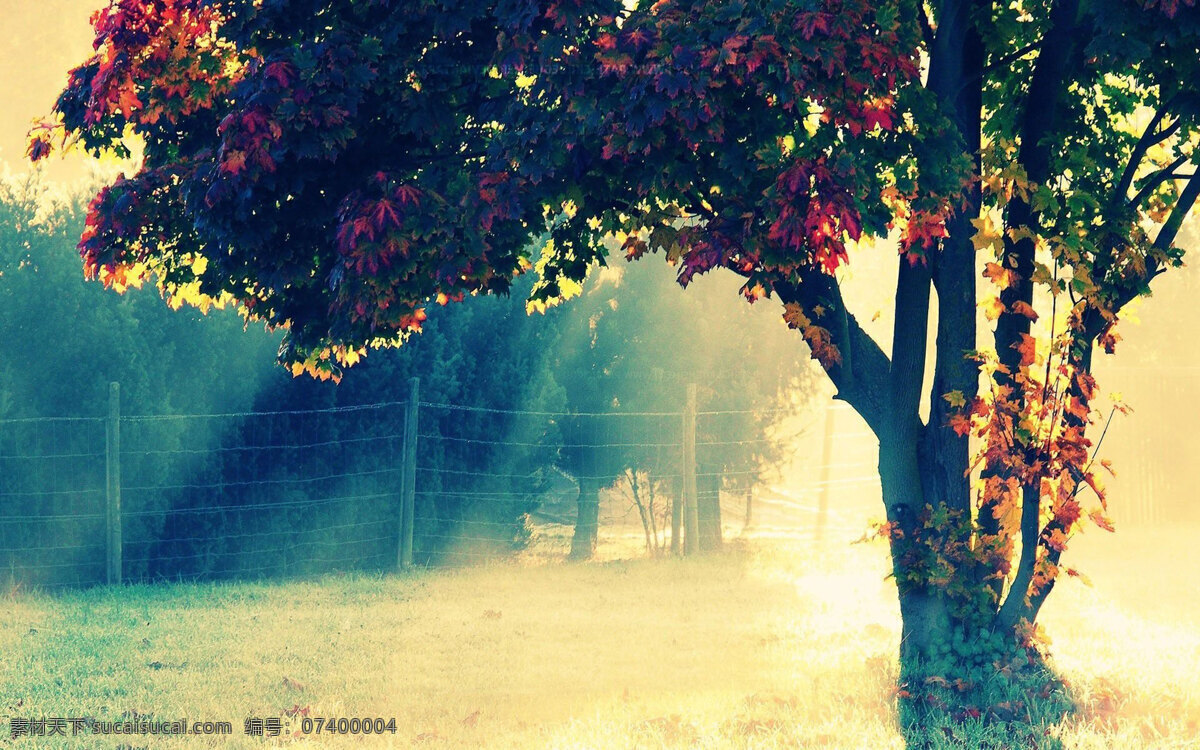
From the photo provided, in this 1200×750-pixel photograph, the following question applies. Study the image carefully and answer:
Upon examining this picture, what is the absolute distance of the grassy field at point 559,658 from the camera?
6.52 metres

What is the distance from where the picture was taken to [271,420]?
518 inches

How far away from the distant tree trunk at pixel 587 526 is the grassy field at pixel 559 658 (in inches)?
77.8

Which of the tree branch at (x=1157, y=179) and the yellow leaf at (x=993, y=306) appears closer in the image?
the yellow leaf at (x=993, y=306)

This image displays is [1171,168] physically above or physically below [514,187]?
above

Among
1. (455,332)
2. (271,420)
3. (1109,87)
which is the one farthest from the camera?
(455,332)

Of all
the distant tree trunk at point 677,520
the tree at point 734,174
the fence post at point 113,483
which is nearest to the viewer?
the tree at point 734,174

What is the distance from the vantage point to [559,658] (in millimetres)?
8688

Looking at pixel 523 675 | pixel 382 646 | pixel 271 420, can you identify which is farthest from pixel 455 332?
pixel 523 675

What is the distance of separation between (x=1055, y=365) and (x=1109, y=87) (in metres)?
1.96

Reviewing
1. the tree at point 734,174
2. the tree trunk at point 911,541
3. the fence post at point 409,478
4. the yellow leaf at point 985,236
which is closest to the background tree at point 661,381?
the fence post at point 409,478

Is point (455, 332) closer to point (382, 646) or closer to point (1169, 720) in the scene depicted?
point (382, 646)

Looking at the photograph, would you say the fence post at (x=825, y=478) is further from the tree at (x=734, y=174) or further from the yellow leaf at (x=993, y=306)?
the yellow leaf at (x=993, y=306)

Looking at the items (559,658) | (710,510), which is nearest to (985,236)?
(559,658)

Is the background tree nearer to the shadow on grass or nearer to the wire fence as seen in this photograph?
the wire fence
